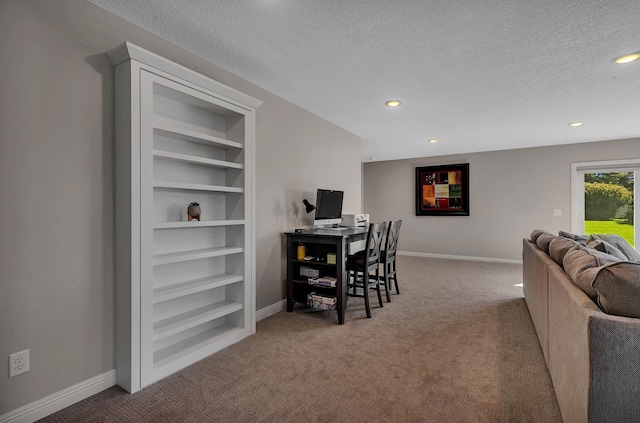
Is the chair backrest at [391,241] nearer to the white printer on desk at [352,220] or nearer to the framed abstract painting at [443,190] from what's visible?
the white printer on desk at [352,220]

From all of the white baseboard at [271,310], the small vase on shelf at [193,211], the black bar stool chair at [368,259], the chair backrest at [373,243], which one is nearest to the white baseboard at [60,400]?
the small vase on shelf at [193,211]

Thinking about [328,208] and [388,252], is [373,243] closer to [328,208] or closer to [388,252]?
[388,252]

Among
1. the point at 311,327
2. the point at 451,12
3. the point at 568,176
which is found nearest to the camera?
the point at 451,12

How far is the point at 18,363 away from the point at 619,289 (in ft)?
8.90

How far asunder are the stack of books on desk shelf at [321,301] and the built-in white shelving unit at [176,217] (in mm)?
668

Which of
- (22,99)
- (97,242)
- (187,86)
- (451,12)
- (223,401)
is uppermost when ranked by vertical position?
(451,12)

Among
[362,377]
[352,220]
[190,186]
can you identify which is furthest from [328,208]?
[362,377]

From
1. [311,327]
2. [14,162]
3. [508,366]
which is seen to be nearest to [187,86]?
[14,162]

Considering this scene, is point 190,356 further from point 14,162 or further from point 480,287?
point 480,287

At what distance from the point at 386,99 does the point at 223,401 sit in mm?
3045

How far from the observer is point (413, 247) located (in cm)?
699

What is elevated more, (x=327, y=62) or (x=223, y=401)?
(x=327, y=62)

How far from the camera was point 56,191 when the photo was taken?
1709 mm

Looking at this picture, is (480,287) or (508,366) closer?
(508,366)
